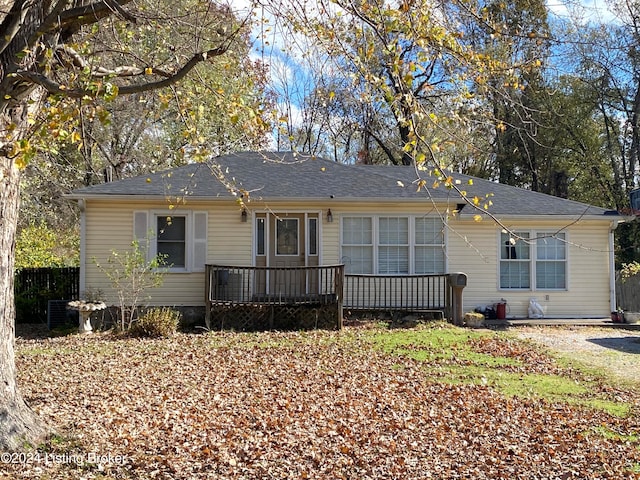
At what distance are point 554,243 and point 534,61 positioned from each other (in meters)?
10.2

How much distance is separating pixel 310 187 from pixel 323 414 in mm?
8518

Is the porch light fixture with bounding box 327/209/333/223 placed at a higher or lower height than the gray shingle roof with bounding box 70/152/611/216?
lower

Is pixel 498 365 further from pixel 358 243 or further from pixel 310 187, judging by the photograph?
pixel 310 187

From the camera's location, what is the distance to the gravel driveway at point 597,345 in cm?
915

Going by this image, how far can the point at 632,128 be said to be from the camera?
25.2 meters

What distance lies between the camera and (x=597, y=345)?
441 inches

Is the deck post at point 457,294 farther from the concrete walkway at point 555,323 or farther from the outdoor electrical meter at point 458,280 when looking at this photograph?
the concrete walkway at point 555,323

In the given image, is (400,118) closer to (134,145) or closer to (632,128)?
(134,145)

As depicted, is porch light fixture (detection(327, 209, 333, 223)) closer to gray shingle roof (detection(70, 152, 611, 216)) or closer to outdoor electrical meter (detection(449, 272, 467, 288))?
gray shingle roof (detection(70, 152, 611, 216))

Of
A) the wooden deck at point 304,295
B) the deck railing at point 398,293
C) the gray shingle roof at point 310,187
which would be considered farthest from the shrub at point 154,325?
the deck railing at point 398,293

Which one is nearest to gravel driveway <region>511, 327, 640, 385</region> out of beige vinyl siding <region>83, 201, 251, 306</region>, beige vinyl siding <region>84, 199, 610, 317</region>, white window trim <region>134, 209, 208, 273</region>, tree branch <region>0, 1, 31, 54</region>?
beige vinyl siding <region>84, 199, 610, 317</region>

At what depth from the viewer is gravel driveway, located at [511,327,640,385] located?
915 centimetres

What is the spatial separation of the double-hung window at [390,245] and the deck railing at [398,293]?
1.15 feet

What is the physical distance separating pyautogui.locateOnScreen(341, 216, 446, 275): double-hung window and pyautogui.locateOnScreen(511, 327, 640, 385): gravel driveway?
9.09 ft
